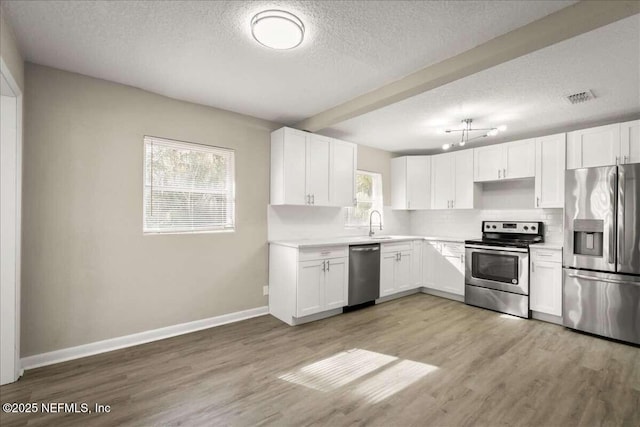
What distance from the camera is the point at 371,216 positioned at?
5.48 meters

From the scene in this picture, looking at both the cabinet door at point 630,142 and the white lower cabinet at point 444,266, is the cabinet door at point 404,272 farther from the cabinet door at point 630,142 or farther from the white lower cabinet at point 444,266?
the cabinet door at point 630,142

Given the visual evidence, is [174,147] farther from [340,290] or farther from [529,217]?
[529,217]

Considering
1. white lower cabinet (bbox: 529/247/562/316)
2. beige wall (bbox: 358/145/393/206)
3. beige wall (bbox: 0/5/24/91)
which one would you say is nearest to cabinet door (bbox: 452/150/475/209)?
beige wall (bbox: 358/145/393/206)

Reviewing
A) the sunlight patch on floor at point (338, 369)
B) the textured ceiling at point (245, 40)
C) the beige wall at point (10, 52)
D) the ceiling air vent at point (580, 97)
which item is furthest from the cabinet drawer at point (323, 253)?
the ceiling air vent at point (580, 97)

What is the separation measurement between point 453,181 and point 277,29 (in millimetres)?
4086

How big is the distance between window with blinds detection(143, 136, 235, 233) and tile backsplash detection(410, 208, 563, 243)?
3804mm

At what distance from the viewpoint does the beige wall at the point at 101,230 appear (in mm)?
2629

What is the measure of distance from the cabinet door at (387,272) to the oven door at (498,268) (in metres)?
1.09

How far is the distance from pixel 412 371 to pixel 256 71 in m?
2.98

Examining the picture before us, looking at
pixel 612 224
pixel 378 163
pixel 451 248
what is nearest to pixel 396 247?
pixel 451 248

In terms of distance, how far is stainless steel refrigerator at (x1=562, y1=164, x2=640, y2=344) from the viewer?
10.4 ft

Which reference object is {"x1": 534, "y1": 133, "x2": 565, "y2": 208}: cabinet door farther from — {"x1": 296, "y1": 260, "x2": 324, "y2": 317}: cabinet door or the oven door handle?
{"x1": 296, "y1": 260, "x2": 324, "y2": 317}: cabinet door

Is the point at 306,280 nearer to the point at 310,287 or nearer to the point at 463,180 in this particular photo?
the point at 310,287

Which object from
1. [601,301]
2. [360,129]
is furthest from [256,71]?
[601,301]
